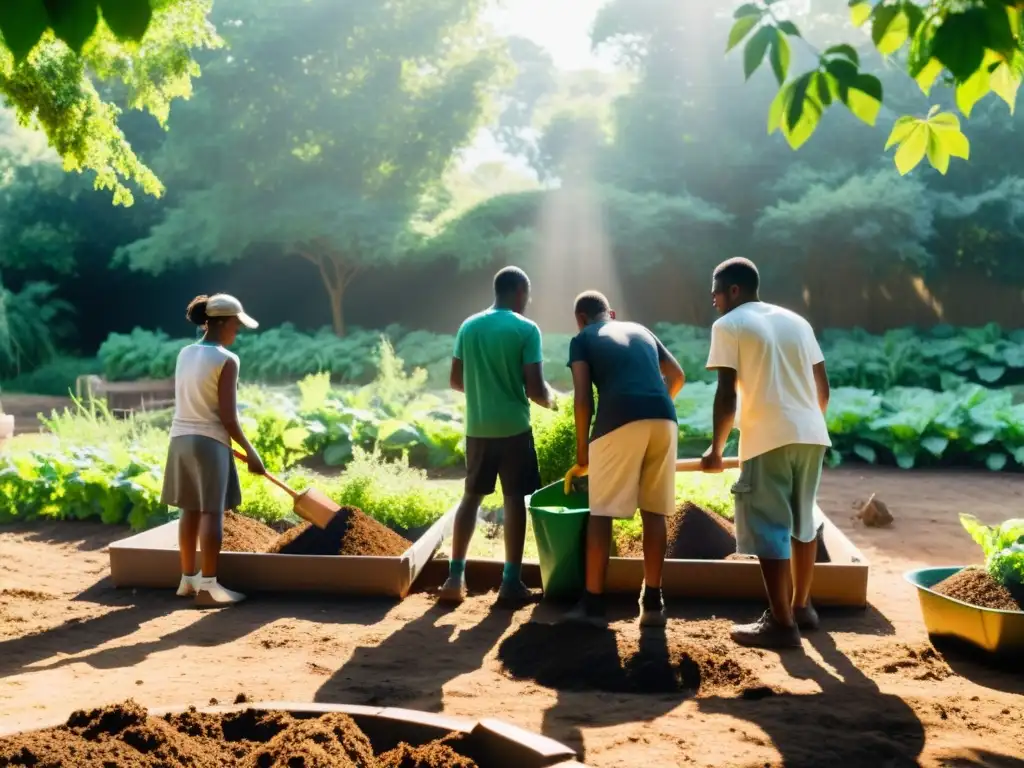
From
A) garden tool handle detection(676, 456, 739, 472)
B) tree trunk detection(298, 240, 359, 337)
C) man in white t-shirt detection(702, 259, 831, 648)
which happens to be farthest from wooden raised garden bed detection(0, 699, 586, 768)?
tree trunk detection(298, 240, 359, 337)

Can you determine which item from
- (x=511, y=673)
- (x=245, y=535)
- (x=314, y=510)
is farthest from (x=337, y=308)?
(x=511, y=673)

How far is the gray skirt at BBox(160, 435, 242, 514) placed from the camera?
539 centimetres

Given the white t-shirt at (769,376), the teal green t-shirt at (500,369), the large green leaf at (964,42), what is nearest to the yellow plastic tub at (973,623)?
the white t-shirt at (769,376)

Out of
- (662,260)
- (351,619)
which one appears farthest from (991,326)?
(351,619)

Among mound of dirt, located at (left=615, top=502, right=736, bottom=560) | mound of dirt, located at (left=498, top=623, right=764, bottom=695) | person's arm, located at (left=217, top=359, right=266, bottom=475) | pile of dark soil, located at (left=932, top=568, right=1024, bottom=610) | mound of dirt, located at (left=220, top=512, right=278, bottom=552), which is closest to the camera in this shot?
→ mound of dirt, located at (left=498, top=623, right=764, bottom=695)

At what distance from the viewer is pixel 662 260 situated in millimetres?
19906

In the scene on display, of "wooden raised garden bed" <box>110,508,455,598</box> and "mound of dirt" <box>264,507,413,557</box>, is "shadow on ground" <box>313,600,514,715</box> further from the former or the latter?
"mound of dirt" <box>264,507,413,557</box>

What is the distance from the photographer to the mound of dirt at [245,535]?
606 cm

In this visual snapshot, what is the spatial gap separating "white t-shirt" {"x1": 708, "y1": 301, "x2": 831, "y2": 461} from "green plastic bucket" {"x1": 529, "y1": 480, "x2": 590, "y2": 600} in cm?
95

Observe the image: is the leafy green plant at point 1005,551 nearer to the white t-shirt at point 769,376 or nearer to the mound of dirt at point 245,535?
the white t-shirt at point 769,376

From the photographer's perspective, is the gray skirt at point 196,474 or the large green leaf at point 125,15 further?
the gray skirt at point 196,474

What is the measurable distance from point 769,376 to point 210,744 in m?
2.91

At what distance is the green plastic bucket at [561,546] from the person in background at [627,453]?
0.13 m

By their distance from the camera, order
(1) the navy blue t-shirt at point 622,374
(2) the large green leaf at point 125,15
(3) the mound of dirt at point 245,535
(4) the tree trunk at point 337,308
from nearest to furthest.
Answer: (2) the large green leaf at point 125,15, (1) the navy blue t-shirt at point 622,374, (3) the mound of dirt at point 245,535, (4) the tree trunk at point 337,308
